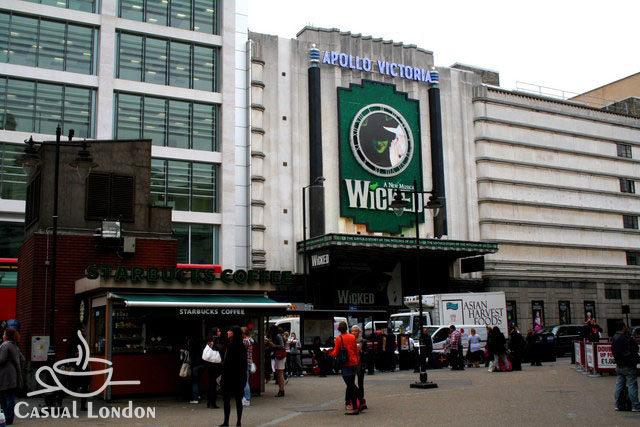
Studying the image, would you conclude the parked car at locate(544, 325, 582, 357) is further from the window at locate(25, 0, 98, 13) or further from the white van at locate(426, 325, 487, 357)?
the window at locate(25, 0, 98, 13)

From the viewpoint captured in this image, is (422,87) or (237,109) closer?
(237,109)

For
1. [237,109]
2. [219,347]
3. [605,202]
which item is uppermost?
[237,109]

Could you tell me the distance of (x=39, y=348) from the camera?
19734 millimetres

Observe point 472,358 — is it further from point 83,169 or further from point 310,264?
point 83,169

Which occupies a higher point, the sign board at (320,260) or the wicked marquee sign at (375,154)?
the wicked marquee sign at (375,154)

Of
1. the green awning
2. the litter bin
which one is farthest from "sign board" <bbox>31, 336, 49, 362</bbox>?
the litter bin

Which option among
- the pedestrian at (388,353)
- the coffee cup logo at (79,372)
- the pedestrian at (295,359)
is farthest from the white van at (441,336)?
the coffee cup logo at (79,372)

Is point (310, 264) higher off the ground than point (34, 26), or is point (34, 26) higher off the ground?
point (34, 26)

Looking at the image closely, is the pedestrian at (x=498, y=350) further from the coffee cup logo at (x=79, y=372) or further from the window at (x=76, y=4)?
the window at (x=76, y=4)

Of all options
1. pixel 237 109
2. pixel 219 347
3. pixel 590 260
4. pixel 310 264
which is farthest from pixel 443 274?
pixel 219 347

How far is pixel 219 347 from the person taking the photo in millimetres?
17812

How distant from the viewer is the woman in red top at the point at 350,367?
15.4 meters

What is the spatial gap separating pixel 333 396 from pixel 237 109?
84.2 ft

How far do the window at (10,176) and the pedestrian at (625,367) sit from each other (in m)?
29.2
